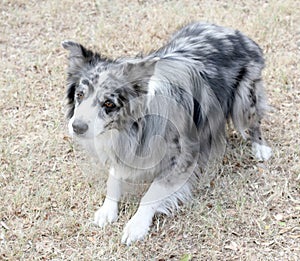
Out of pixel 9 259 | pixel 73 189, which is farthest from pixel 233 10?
pixel 9 259

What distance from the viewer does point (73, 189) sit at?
4.19 meters

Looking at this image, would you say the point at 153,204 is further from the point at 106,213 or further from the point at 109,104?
the point at 109,104

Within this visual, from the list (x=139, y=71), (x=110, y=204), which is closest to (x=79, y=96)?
(x=139, y=71)

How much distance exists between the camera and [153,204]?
3.88 metres

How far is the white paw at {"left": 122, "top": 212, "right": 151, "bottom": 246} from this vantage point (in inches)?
146

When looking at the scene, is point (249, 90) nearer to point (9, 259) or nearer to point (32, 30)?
point (9, 259)

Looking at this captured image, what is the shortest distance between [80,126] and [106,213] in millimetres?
875

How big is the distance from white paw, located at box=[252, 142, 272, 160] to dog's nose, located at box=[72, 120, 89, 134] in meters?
1.75

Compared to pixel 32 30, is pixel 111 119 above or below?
above

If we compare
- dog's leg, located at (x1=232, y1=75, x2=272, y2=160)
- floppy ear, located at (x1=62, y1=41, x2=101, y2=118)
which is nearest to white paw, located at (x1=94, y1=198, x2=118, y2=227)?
floppy ear, located at (x1=62, y1=41, x2=101, y2=118)

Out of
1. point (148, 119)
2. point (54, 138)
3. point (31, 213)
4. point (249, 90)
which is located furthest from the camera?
point (54, 138)

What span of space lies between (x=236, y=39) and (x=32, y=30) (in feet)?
10.1

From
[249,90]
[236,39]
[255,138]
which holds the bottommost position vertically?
[255,138]

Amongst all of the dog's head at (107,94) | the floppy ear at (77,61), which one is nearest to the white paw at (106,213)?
the dog's head at (107,94)
